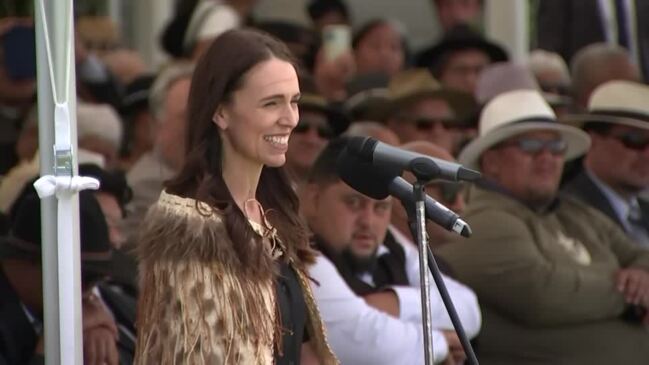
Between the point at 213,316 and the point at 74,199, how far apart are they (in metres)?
0.55

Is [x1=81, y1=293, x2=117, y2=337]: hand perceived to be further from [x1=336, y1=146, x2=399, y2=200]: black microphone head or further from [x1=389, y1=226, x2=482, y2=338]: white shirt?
[x1=336, y1=146, x2=399, y2=200]: black microphone head

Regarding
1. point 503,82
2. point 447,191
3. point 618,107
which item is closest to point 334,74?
point 503,82

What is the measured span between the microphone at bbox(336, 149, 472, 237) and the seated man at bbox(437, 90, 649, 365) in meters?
2.65

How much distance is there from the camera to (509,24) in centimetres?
1193

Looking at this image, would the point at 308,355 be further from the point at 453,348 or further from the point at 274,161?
the point at 453,348

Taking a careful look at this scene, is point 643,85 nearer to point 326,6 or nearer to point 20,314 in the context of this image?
point 326,6

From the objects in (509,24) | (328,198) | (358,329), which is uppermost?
(328,198)

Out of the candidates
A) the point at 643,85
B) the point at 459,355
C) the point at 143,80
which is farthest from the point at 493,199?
the point at 143,80

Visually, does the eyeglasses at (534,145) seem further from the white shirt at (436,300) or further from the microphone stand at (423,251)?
the microphone stand at (423,251)

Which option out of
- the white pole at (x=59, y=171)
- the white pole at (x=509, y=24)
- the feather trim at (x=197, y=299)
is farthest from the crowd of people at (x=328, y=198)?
the white pole at (x=509, y=24)

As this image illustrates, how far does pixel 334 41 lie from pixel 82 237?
4823mm

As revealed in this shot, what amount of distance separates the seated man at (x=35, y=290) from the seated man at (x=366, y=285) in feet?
2.42

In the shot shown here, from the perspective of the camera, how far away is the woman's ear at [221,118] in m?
4.75

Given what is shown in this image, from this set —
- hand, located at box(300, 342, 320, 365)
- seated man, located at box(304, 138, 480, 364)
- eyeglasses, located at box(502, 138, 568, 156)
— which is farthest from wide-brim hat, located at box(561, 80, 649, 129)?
hand, located at box(300, 342, 320, 365)
